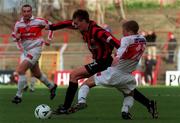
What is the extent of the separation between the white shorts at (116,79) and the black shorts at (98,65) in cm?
73

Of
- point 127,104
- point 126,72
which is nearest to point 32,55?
point 126,72

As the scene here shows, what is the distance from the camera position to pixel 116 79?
1260cm

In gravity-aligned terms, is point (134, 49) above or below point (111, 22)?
above

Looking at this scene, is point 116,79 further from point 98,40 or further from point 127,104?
point 98,40

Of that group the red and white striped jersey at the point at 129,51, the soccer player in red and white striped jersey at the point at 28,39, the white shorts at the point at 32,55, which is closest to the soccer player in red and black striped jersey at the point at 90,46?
the red and white striped jersey at the point at 129,51

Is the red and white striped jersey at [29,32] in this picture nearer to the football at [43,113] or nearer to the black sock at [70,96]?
the black sock at [70,96]

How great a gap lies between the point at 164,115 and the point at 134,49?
176 cm

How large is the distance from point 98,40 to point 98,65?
1.78 feet

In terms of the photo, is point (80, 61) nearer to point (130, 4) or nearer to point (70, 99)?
point (130, 4)

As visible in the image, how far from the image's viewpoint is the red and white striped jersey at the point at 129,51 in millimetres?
12172

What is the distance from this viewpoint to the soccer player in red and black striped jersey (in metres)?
13.1

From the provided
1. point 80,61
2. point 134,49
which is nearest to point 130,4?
point 80,61

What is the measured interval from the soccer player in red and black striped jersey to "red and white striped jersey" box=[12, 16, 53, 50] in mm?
3986

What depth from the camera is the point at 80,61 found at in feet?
116
